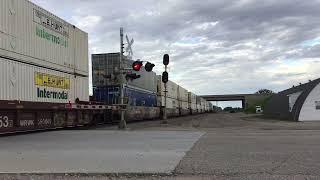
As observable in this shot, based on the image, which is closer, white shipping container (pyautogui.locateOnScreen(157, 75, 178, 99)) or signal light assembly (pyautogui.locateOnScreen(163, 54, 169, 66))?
signal light assembly (pyautogui.locateOnScreen(163, 54, 169, 66))

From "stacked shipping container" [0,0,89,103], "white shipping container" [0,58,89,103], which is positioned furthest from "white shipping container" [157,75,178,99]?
"white shipping container" [0,58,89,103]

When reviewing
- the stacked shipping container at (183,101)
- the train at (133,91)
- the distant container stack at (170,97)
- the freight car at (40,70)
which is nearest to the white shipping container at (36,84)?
the freight car at (40,70)

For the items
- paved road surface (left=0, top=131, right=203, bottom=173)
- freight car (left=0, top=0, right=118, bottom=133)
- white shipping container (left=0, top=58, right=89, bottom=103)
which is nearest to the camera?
paved road surface (left=0, top=131, right=203, bottom=173)

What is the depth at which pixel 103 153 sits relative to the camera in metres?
11.1

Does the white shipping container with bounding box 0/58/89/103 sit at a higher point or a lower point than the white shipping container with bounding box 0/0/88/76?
lower

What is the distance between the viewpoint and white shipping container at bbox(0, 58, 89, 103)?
17531mm

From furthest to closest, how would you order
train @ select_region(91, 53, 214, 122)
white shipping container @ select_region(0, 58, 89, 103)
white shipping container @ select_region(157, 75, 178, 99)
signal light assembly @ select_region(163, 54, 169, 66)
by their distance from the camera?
white shipping container @ select_region(157, 75, 178, 99) → train @ select_region(91, 53, 214, 122) → signal light assembly @ select_region(163, 54, 169, 66) → white shipping container @ select_region(0, 58, 89, 103)

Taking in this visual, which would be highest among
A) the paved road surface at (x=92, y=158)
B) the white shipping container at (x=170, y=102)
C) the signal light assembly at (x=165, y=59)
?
the signal light assembly at (x=165, y=59)

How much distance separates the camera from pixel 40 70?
20.2 metres

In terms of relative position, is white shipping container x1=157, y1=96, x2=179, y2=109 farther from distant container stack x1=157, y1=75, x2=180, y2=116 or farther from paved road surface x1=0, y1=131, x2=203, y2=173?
paved road surface x1=0, y1=131, x2=203, y2=173

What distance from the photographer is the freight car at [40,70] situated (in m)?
17.6

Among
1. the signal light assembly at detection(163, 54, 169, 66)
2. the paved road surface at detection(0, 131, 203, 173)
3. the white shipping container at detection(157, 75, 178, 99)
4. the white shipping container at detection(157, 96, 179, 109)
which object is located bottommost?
the paved road surface at detection(0, 131, 203, 173)

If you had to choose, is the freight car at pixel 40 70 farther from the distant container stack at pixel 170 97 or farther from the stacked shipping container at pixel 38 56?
the distant container stack at pixel 170 97

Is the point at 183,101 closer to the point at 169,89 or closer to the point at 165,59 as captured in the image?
the point at 169,89
